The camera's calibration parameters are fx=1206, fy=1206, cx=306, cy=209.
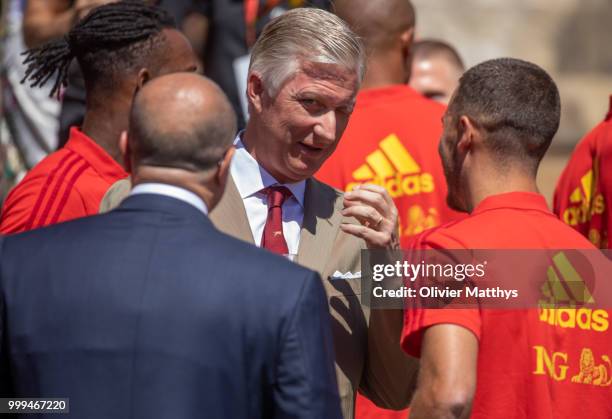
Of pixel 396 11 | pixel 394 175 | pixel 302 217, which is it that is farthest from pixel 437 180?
pixel 302 217

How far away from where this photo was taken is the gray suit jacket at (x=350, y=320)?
3.71 metres

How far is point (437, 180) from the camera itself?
17.0ft

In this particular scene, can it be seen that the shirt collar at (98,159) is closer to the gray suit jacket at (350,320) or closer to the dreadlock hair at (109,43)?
the dreadlock hair at (109,43)

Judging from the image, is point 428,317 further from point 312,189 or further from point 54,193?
point 54,193

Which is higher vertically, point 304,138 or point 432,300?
point 304,138

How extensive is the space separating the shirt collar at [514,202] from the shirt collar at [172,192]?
1.19 meters

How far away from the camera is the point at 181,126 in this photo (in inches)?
118

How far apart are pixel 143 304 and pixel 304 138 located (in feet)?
3.74


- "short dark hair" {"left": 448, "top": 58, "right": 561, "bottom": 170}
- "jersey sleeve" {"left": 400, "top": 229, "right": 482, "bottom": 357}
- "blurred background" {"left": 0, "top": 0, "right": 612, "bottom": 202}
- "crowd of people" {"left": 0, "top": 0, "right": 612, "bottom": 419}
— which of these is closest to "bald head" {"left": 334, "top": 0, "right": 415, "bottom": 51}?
"crowd of people" {"left": 0, "top": 0, "right": 612, "bottom": 419}

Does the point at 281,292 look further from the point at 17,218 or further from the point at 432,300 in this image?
the point at 17,218

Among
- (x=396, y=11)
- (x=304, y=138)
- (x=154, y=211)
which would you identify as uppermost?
(x=396, y=11)

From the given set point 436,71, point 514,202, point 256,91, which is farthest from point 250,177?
point 436,71

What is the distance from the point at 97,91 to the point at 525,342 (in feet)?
6.49

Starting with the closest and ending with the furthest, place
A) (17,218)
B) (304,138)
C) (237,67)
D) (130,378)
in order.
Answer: (130,378), (304,138), (17,218), (237,67)
